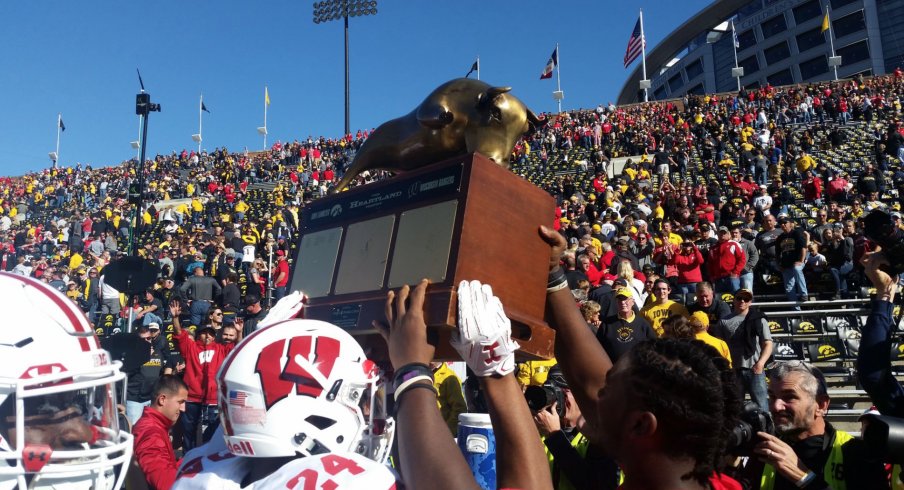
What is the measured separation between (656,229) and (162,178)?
2479 cm

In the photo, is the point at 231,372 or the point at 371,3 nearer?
the point at 231,372

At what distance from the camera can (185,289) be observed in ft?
41.1

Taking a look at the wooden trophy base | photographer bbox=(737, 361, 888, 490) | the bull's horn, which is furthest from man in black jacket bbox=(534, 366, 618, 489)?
the bull's horn

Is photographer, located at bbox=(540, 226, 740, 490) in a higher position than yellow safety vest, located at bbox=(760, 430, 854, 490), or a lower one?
higher

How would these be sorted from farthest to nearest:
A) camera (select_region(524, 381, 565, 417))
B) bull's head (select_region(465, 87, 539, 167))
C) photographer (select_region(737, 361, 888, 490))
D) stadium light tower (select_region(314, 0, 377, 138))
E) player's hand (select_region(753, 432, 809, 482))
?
stadium light tower (select_region(314, 0, 377, 138))
camera (select_region(524, 381, 565, 417))
photographer (select_region(737, 361, 888, 490))
player's hand (select_region(753, 432, 809, 482))
bull's head (select_region(465, 87, 539, 167))

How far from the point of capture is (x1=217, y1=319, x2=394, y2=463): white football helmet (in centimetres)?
172

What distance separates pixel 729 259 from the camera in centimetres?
1009

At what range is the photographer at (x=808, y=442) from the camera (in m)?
3.19

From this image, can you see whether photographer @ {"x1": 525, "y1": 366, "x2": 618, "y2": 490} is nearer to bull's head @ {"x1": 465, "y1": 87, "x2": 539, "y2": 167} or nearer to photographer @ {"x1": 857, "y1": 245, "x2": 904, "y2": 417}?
photographer @ {"x1": 857, "y1": 245, "x2": 904, "y2": 417}

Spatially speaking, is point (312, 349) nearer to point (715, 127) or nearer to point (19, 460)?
point (19, 460)

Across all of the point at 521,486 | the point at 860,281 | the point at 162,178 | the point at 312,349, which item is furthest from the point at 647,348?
the point at 162,178

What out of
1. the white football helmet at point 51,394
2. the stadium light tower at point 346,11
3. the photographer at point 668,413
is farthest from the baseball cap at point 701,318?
the stadium light tower at point 346,11

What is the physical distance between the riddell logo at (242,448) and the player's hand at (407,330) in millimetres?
391

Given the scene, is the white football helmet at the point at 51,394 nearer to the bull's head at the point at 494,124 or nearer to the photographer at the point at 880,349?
the bull's head at the point at 494,124
